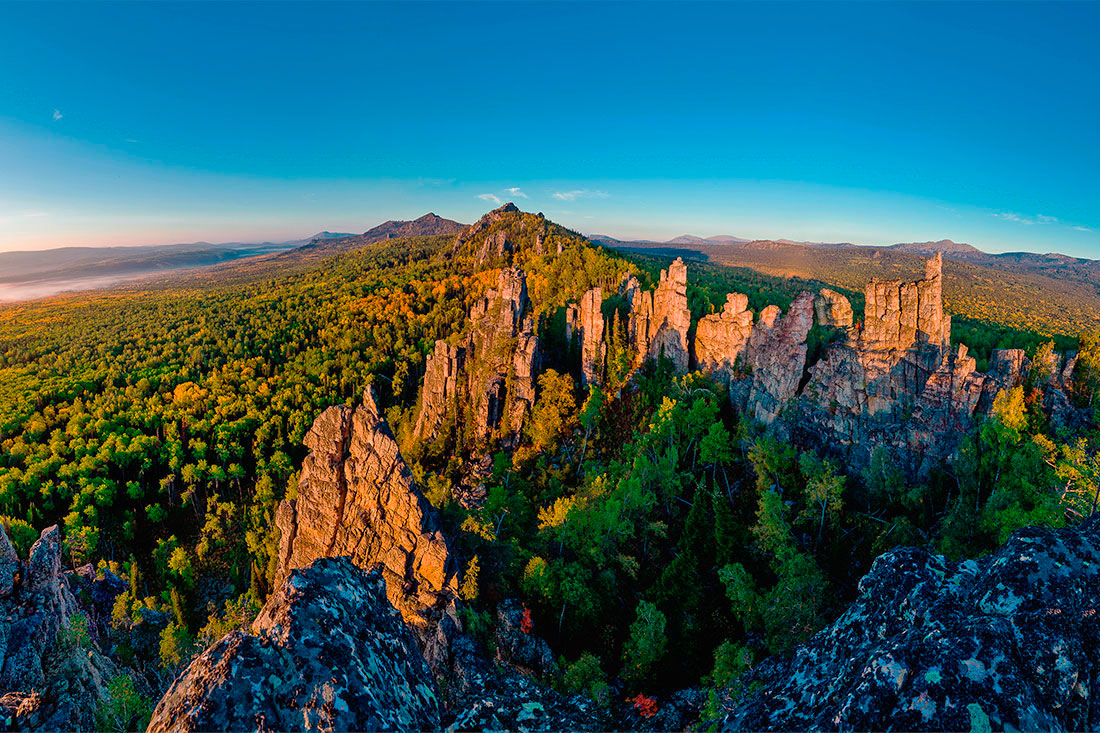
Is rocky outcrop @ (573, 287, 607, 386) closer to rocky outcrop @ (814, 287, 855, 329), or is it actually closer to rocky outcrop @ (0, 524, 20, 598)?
rocky outcrop @ (814, 287, 855, 329)

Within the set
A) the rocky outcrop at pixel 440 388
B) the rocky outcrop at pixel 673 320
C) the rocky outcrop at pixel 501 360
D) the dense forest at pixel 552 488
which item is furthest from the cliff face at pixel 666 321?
the rocky outcrop at pixel 440 388

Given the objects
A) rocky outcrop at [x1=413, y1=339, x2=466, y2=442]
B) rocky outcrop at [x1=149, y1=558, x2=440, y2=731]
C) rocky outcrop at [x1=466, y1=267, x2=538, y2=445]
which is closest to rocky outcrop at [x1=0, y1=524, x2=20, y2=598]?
rocky outcrop at [x1=149, y1=558, x2=440, y2=731]

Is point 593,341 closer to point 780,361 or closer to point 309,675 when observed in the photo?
point 780,361

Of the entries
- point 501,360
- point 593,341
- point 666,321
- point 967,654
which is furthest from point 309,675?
point 593,341

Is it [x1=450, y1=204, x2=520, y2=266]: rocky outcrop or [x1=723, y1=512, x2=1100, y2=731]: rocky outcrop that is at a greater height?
[x1=450, y1=204, x2=520, y2=266]: rocky outcrop

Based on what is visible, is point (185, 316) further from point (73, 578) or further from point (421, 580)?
point (421, 580)

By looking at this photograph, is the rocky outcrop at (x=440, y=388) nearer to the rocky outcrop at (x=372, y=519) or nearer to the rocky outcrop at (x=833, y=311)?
the rocky outcrop at (x=372, y=519)
